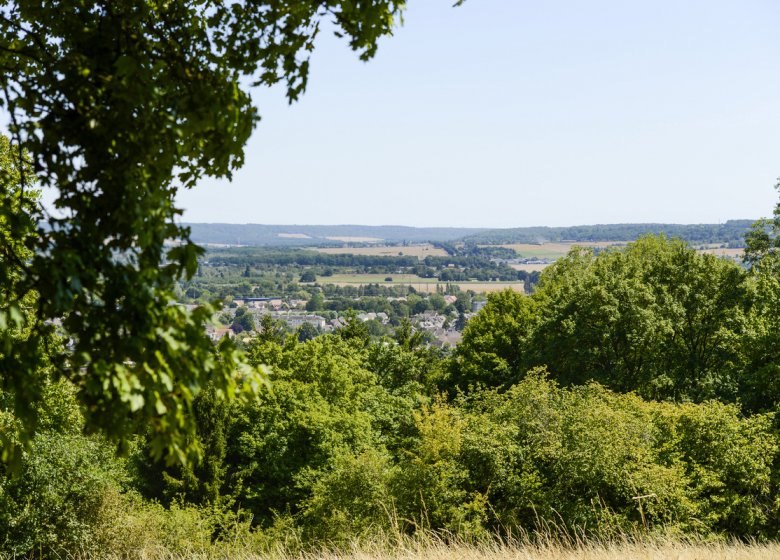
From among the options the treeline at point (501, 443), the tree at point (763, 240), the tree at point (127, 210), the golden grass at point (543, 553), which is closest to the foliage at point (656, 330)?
Answer: the treeline at point (501, 443)

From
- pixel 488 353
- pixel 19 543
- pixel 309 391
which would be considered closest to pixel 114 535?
pixel 19 543

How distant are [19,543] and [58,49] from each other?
54.1 feet

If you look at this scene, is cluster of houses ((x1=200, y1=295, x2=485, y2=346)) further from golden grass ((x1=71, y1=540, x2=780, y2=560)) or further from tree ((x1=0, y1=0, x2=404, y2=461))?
tree ((x1=0, y1=0, x2=404, y2=461))

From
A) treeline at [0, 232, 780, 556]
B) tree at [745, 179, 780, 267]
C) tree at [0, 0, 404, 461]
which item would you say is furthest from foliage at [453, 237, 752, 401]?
tree at [0, 0, 404, 461]

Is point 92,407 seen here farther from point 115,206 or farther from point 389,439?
point 389,439

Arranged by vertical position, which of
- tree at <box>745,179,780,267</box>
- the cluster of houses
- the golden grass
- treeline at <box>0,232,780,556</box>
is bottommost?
the cluster of houses

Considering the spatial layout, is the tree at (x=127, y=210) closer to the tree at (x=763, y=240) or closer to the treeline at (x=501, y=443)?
the treeline at (x=501, y=443)

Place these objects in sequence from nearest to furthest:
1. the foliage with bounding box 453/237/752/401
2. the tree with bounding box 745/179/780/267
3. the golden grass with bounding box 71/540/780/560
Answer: the golden grass with bounding box 71/540/780/560
the foliage with bounding box 453/237/752/401
the tree with bounding box 745/179/780/267

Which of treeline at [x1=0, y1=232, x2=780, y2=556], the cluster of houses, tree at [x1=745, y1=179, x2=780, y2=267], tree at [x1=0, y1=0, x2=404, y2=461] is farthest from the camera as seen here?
the cluster of houses

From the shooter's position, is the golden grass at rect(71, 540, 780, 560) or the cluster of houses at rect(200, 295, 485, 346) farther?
the cluster of houses at rect(200, 295, 485, 346)

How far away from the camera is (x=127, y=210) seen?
12.6ft

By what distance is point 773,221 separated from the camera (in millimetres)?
36344

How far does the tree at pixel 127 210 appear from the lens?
12.3 feet

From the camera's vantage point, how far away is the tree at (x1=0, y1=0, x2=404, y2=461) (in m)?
3.74
